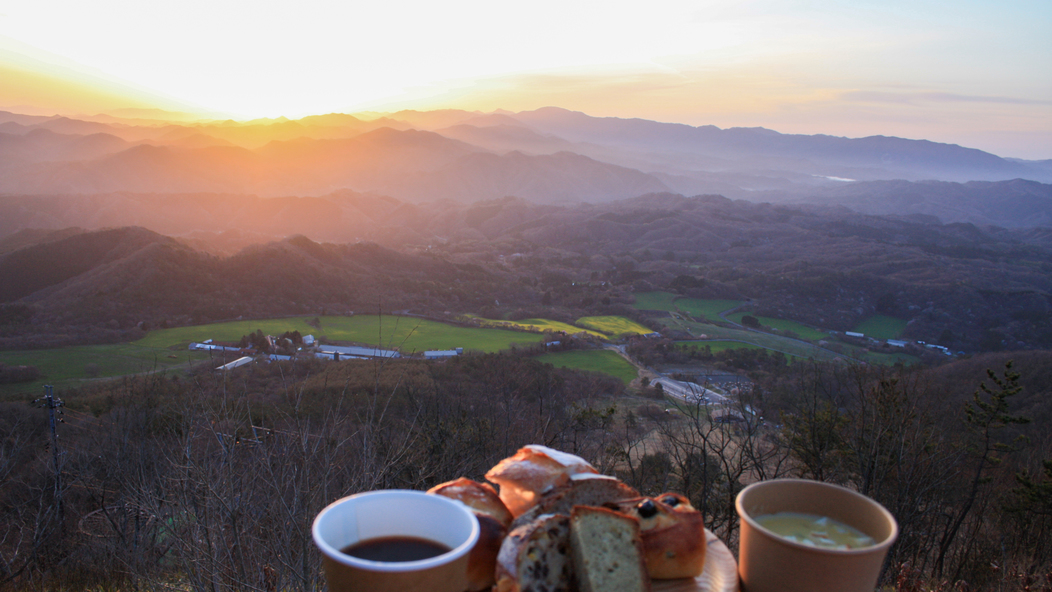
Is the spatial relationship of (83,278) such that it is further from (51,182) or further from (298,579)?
(51,182)

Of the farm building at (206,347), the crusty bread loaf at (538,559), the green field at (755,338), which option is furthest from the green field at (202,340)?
the crusty bread loaf at (538,559)

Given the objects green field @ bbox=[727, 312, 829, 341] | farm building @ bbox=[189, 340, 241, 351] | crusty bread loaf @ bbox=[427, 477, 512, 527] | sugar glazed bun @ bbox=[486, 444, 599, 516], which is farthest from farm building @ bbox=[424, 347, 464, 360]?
green field @ bbox=[727, 312, 829, 341]

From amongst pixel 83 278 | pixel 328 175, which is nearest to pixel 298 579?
pixel 83 278

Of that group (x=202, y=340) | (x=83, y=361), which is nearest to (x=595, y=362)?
(x=202, y=340)

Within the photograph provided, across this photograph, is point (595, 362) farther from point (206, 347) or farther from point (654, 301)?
point (654, 301)

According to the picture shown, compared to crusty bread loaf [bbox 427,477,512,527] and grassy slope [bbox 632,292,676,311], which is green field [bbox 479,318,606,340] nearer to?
grassy slope [bbox 632,292,676,311]

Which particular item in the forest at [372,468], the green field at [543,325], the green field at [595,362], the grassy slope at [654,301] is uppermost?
the forest at [372,468]

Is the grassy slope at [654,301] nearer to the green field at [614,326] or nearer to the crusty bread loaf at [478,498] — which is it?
the green field at [614,326]
